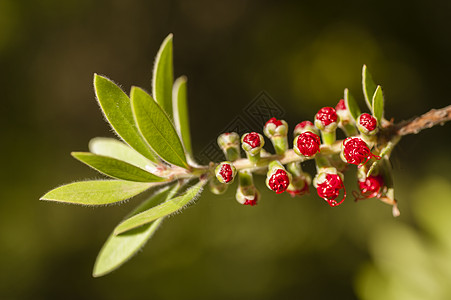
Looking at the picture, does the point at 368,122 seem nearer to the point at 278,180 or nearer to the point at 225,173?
the point at 278,180

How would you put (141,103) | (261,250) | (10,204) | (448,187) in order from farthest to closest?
(10,204), (261,250), (448,187), (141,103)

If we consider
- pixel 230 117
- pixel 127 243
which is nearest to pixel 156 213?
pixel 127 243

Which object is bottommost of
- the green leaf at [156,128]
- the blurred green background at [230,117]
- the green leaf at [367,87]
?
the blurred green background at [230,117]

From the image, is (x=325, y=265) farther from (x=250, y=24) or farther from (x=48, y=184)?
(x=48, y=184)

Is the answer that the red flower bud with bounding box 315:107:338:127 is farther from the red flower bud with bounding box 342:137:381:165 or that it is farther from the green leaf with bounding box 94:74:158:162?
the green leaf with bounding box 94:74:158:162

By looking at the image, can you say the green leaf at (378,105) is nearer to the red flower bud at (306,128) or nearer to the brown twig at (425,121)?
the brown twig at (425,121)

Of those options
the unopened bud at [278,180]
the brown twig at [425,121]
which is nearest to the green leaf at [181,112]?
the unopened bud at [278,180]

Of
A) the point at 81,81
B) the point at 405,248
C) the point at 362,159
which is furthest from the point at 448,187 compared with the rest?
the point at 81,81
